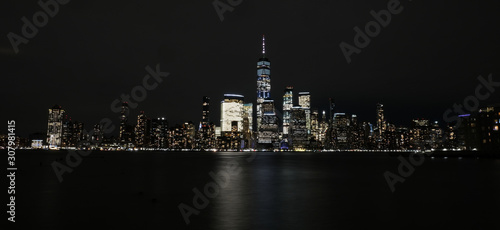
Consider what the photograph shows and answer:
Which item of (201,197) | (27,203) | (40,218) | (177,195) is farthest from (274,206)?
(27,203)

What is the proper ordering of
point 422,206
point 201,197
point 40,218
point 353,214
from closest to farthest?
point 40,218 → point 353,214 → point 422,206 → point 201,197

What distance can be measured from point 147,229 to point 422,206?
69.2 ft

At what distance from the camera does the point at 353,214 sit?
26.3 metres

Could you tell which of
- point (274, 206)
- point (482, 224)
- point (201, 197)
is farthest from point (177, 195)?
point (482, 224)

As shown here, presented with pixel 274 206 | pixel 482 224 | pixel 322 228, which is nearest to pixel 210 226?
pixel 322 228

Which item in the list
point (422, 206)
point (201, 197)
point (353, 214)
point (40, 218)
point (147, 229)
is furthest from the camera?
point (201, 197)

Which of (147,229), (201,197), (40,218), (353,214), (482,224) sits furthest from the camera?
(201,197)

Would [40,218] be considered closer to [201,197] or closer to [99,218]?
[99,218]

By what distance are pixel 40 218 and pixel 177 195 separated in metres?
13.9

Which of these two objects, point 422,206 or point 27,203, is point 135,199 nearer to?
point 27,203

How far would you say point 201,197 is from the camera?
35938 millimetres

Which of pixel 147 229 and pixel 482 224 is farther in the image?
pixel 482 224

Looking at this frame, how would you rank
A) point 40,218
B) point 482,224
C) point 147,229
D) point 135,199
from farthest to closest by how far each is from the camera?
1. point 135,199
2. point 40,218
3. point 482,224
4. point 147,229

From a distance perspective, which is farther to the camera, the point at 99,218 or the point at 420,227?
the point at 99,218
